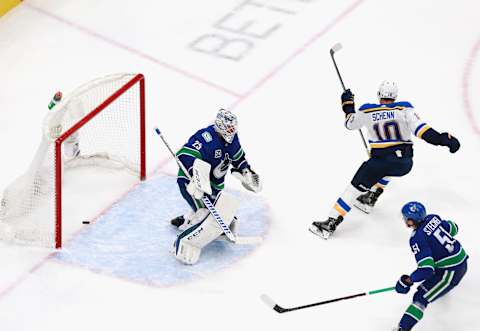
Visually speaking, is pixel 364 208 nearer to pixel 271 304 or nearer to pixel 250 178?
pixel 250 178

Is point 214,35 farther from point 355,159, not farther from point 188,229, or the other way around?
point 188,229

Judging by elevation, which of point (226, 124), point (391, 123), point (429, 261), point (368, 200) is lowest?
point (368, 200)

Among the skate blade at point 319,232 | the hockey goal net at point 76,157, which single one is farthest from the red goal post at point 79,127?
the skate blade at point 319,232

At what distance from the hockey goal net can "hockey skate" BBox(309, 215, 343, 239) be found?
125cm

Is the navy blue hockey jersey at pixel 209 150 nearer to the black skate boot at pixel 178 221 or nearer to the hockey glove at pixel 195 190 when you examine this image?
the hockey glove at pixel 195 190

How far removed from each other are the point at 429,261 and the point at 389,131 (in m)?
1.01

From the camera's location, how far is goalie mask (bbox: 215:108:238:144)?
633 centimetres

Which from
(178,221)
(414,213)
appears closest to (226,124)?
(178,221)

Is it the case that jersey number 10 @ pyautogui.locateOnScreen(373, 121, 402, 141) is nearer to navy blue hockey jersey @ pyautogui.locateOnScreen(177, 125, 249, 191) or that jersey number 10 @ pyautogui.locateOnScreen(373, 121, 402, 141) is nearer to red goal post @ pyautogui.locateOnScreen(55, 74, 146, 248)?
navy blue hockey jersey @ pyautogui.locateOnScreen(177, 125, 249, 191)

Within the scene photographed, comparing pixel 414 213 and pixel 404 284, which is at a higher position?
pixel 414 213

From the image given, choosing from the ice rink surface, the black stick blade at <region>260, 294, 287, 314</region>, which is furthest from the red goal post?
the black stick blade at <region>260, 294, 287, 314</region>

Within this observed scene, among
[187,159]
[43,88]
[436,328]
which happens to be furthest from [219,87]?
[436,328]

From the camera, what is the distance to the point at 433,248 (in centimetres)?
586

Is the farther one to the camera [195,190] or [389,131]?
[389,131]
